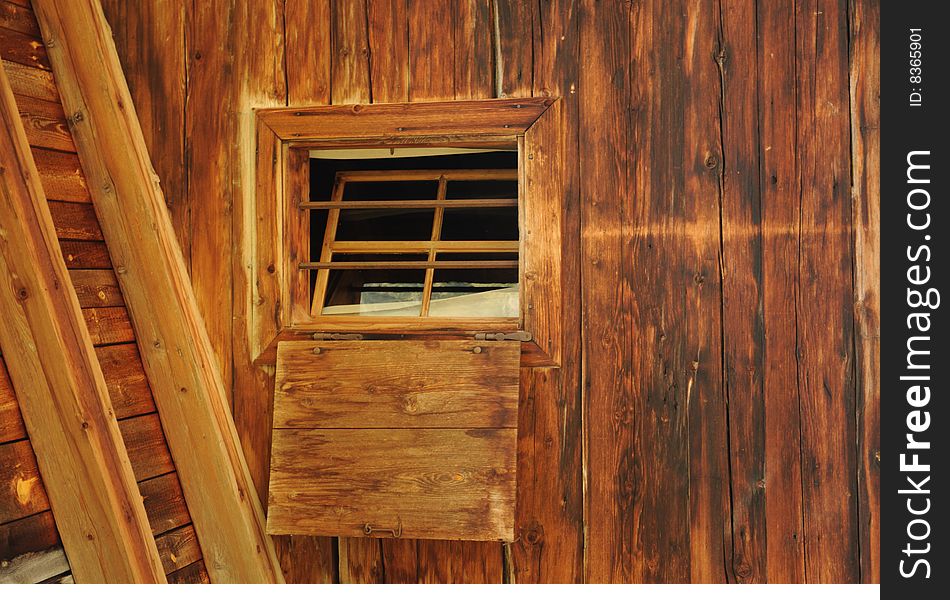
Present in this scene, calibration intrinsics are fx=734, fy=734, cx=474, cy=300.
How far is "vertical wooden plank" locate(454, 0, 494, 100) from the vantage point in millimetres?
2111

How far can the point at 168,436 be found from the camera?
2.06 metres

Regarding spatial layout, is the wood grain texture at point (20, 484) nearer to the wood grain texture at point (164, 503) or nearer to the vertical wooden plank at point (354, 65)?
the wood grain texture at point (164, 503)

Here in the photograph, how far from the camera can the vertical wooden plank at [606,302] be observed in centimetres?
207

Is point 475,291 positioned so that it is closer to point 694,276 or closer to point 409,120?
point 409,120

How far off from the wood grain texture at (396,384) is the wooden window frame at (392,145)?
0.08 metres

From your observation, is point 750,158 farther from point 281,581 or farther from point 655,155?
point 281,581

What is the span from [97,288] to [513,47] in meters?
1.34

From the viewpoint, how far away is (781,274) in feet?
6.64

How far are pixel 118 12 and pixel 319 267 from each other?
39.6 inches

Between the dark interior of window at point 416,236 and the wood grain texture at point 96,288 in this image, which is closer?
the wood grain texture at point 96,288

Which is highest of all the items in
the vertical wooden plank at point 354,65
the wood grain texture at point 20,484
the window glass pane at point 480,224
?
the vertical wooden plank at point 354,65

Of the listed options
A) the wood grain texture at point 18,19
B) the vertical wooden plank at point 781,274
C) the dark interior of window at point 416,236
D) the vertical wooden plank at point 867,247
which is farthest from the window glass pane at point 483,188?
the wood grain texture at point 18,19

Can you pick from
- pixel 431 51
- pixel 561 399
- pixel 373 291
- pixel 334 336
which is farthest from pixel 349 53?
pixel 561 399
